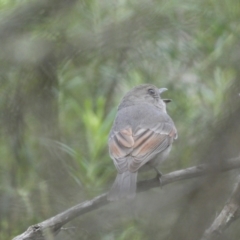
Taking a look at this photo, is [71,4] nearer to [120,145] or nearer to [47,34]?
[47,34]

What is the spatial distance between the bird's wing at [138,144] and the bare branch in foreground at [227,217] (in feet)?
7.00

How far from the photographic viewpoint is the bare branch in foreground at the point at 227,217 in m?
1.47

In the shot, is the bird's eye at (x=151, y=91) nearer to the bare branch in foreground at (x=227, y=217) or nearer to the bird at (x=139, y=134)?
the bird at (x=139, y=134)

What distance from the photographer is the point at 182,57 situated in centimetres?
444

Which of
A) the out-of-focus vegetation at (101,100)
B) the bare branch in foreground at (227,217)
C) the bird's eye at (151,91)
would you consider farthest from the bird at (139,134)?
the bare branch in foreground at (227,217)

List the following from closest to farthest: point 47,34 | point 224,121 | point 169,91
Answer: point 224,121, point 47,34, point 169,91

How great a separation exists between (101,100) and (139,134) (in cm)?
47

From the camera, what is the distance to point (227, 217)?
186 cm

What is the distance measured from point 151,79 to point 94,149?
115 cm

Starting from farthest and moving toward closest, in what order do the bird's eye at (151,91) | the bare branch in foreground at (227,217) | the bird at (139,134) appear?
the bird's eye at (151,91) < the bird at (139,134) < the bare branch in foreground at (227,217)

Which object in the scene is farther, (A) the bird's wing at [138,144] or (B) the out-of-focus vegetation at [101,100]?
(A) the bird's wing at [138,144]

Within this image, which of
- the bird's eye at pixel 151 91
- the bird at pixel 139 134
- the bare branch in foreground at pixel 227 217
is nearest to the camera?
the bare branch in foreground at pixel 227 217

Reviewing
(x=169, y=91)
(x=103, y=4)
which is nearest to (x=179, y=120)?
(x=169, y=91)

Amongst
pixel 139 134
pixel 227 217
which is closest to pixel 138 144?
pixel 139 134
